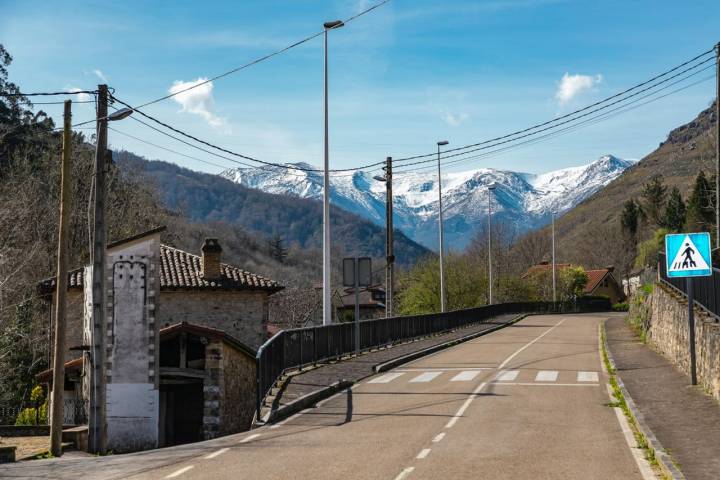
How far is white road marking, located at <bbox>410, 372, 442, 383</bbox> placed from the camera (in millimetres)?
23594

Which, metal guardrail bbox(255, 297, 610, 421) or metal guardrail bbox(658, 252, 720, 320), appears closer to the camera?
metal guardrail bbox(658, 252, 720, 320)

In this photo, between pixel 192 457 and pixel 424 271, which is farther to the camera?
pixel 424 271

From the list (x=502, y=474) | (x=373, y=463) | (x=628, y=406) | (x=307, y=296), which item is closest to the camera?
(x=502, y=474)

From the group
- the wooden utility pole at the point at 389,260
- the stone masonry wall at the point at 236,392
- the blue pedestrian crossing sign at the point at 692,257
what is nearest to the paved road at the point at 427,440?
the blue pedestrian crossing sign at the point at 692,257

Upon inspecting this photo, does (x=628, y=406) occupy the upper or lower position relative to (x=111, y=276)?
lower

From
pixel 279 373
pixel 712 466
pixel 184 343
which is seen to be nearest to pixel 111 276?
pixel 184 343

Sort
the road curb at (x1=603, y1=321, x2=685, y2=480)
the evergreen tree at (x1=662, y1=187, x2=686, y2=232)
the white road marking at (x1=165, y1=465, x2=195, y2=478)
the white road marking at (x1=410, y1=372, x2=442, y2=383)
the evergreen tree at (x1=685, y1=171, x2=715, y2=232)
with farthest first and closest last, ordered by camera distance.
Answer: the evergreen tree at (x1=662, y1=187, x2=686, y2=232), the evergreen tree at (x1=685, y1=171, x2=715, y2=232), the white road marking at (x1=410, y1=372, x2=442, y2=383), the white road marking at (x1=165, y1=465, x2=195, y2=478), the road curb at (x1=603, y1=321, x2=685, y2=480)

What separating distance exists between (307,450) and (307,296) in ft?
277

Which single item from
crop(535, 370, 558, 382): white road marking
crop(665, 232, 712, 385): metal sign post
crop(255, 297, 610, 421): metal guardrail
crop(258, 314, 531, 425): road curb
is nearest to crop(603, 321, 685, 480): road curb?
crop(665, 232, 712, 385): metal sign post

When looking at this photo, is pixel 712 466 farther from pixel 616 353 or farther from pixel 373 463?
pixel 616 353

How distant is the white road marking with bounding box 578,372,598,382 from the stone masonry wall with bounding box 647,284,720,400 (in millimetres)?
2266

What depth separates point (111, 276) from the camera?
29031 millimetres

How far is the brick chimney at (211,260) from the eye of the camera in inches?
1540

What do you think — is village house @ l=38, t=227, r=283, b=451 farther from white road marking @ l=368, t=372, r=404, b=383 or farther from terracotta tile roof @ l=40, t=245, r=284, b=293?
terracotta tile roof @ l=40, t=245, r=284, b=293
